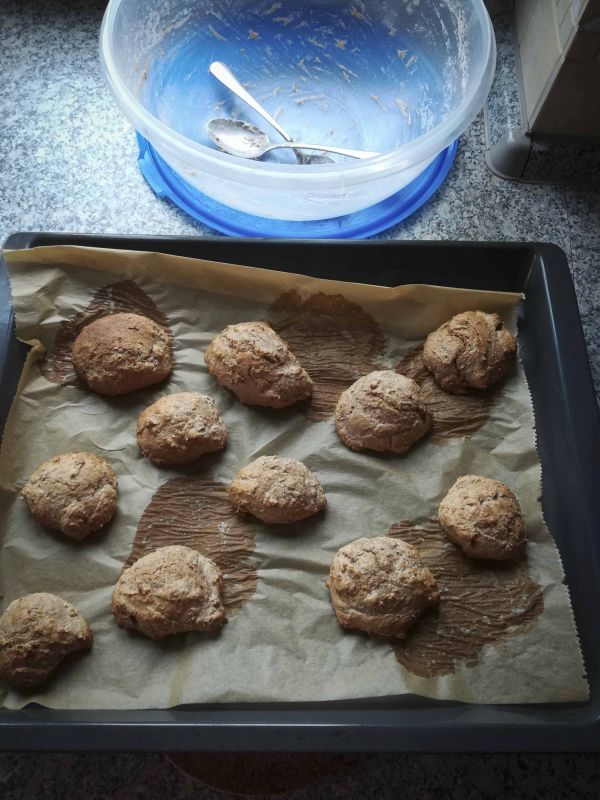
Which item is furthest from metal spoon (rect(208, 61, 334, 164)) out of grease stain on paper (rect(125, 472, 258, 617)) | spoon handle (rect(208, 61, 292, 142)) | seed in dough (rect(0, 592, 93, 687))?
seed in dough (rect(0, 592, 93, 687))

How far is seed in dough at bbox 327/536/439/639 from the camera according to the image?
952 millimetres

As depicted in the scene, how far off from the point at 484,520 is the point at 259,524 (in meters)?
0.31

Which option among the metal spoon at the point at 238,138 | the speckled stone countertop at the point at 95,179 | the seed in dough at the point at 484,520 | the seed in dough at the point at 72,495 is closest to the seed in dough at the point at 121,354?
the seed in dough at the point at 72,495

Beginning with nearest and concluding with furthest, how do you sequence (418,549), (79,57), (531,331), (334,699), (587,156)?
(334,699) → (418,549) → (531,331) → (587,156) → (79,57)

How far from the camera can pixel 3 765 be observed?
97cm

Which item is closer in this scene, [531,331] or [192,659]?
[192,659]

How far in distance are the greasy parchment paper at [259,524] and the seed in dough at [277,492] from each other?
0.09ft

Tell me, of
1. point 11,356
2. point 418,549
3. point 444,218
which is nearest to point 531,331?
point 444,218

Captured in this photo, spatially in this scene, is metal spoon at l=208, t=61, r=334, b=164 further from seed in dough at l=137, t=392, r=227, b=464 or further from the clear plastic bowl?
seed in dough at l=137, t=392, r=227, b=464

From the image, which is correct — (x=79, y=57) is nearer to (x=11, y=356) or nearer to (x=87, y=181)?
(x=87, y=181)

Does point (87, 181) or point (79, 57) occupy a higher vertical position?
point (79, 57)

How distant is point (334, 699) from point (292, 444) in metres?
0.37

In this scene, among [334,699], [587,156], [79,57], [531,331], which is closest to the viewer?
[334,699]

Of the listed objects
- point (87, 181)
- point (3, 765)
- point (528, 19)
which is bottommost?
point (3, 765)
